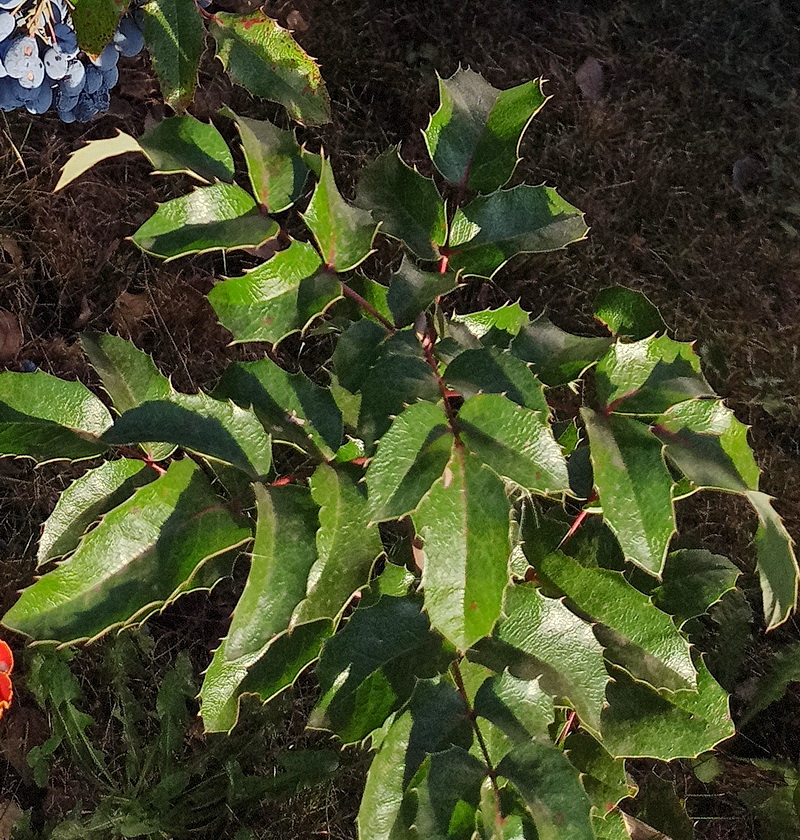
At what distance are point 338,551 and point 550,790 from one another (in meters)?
0.31

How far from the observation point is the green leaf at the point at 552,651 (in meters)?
0.86

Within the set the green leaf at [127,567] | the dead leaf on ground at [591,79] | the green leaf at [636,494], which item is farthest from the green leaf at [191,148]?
the dead leaf on ground at [591,79]

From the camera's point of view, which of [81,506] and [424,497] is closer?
[424,497]

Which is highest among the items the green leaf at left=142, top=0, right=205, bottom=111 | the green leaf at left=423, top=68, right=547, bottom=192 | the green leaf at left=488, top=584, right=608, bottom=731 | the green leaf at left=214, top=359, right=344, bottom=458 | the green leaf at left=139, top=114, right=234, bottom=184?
the green leaf at left=142, top=0, right=205, bottom=111

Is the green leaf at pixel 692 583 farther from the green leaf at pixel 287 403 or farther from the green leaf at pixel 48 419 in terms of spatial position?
the green leaf at pixel 48 419

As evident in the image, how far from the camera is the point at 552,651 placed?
881 mm

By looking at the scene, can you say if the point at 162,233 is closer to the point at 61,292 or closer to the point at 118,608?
the point at 118,608

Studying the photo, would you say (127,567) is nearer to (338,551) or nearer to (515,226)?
(338,551)

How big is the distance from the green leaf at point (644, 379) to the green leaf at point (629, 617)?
187 mm

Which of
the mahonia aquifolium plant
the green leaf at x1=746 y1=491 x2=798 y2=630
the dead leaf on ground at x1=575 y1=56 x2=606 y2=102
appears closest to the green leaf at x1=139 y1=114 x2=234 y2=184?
the mahonia aquifolium plant

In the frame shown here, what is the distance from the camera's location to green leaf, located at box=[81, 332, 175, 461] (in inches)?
36.9

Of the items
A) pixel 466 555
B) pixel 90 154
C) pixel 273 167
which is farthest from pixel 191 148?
pixel 90 154

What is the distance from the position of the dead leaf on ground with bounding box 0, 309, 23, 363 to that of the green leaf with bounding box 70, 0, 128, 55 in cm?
84

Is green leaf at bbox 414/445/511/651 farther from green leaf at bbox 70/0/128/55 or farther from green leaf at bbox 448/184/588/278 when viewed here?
green leaf at bbox 70/0/128/55
